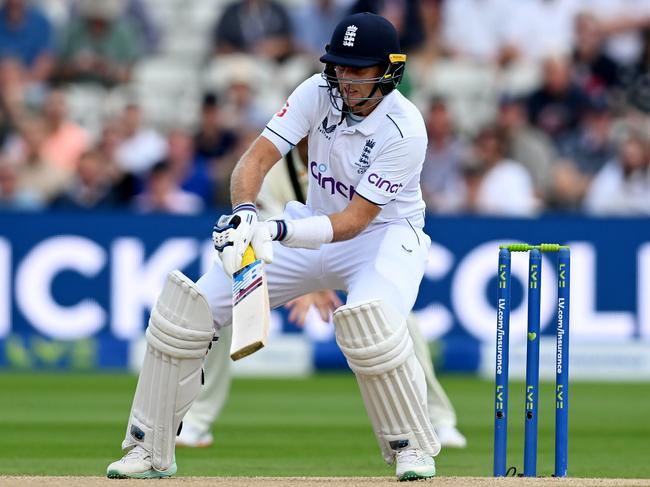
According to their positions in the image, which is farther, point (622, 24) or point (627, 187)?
point (622, 24)

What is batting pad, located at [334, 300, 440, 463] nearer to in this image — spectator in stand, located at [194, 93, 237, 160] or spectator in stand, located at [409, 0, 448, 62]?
spectator in stand, located at [194, 93, 237, 160]

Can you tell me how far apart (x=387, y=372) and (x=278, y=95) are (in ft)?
24.3

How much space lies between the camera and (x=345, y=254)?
5.11m

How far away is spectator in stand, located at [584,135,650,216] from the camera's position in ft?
35.0

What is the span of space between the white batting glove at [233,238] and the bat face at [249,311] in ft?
0.13

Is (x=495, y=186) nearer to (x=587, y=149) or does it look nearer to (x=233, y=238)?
(x=587, y=149)

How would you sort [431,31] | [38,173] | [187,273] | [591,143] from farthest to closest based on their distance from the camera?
[431,31] < [591,143] < [38,173] < [187,273]

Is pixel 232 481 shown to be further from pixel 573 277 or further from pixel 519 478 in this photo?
pixel 573 277

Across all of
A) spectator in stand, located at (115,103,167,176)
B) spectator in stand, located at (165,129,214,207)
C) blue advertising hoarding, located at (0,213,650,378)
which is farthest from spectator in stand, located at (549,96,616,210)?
spectator in stand, located at (115,103,167,176)

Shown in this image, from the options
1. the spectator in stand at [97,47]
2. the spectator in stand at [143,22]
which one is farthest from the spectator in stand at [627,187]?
the spectator in stand at [143,22]

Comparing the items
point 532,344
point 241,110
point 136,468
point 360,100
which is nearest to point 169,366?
point 136,468

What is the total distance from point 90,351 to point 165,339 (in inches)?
208

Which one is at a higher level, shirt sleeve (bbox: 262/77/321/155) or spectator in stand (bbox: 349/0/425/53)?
spectator in stand (bbox: 349/0/425/53)

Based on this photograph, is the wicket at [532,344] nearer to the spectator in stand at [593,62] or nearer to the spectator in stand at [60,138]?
the spectator in stand at [60,138]
